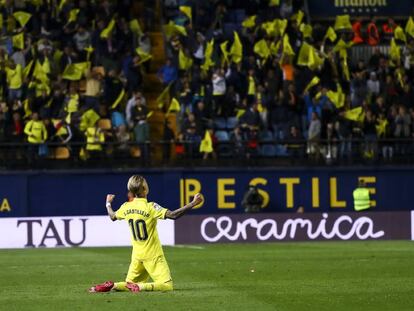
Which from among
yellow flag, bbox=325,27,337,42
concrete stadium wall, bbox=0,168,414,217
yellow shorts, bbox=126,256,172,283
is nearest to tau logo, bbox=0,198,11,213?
concrete stadium wall, bbox=0,168,414,217

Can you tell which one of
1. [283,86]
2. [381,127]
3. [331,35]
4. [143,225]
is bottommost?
[143,225]

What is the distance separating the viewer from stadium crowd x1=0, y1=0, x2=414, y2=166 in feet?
106

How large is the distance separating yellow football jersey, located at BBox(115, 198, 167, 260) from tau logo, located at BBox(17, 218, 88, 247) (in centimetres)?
1453

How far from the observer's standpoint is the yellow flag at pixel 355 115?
33.7 meters

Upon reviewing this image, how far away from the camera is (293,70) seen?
3400 centimetres

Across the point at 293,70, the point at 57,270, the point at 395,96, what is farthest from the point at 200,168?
the point at 57,270

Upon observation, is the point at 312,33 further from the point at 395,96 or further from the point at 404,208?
the point at 404,208

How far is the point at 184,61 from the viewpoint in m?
34.0

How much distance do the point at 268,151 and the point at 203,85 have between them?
269 centimetres

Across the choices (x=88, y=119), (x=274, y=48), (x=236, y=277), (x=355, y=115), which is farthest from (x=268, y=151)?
(x=236, y=277)

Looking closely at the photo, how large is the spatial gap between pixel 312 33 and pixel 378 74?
2.59 m

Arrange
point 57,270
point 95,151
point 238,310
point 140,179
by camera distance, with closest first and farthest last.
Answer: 1. point 238,310
2. point 140,179
3. point 57,270
4. point 95,151

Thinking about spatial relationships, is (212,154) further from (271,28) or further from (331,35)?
(331,35)

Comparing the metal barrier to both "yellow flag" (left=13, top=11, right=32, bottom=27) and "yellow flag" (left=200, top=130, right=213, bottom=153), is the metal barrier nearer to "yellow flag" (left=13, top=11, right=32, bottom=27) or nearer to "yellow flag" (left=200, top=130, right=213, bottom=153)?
"yellow flag" (left=200, top=130, right=213, bottom=153)
